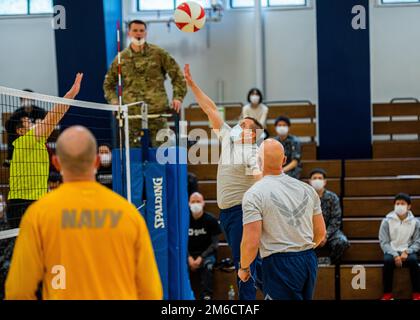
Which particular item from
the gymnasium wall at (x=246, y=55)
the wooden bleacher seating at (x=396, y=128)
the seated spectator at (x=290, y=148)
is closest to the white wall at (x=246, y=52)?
the gymnasium wall at (x=246, y=55)

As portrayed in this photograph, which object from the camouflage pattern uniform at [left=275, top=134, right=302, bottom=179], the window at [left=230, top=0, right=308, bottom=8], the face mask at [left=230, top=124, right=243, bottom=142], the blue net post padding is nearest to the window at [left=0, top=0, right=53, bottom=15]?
the window at [left=230, top=0, right=308, bottom=8]

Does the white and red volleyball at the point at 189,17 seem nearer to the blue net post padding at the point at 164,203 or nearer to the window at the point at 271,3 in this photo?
the blue net post padding at the point at 164,203

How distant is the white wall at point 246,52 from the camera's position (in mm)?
14664

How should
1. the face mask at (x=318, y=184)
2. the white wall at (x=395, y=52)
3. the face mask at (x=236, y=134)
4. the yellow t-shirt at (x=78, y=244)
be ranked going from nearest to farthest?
1. the yellow t-shirt at (x=78, y=244)
2. the face mask at (x=236, y=134)
3. the face mask at (x=318, y=184)
4. the white wall at (x=395, y=52)

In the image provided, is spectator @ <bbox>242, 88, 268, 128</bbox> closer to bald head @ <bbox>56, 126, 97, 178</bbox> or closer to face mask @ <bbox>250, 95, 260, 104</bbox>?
face mask @ <bbox>250, 95, 260, 104</bbox>

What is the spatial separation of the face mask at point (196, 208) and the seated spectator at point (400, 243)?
2481 mm

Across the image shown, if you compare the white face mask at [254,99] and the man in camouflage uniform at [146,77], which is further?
the white face mask at [254,99]

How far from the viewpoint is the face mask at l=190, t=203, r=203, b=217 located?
9758 mm

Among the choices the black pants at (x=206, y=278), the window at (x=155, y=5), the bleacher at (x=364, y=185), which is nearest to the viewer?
the black pants at (x=206, y=278)

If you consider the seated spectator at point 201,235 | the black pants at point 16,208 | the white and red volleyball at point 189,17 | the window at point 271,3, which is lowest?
the seated spectator at point 201,235

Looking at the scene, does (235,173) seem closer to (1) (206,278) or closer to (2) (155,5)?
(1) (206,278)

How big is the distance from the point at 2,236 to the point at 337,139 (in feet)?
24.5

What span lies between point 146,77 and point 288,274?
4142mm

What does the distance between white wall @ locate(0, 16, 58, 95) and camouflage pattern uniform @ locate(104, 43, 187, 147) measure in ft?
20.5
